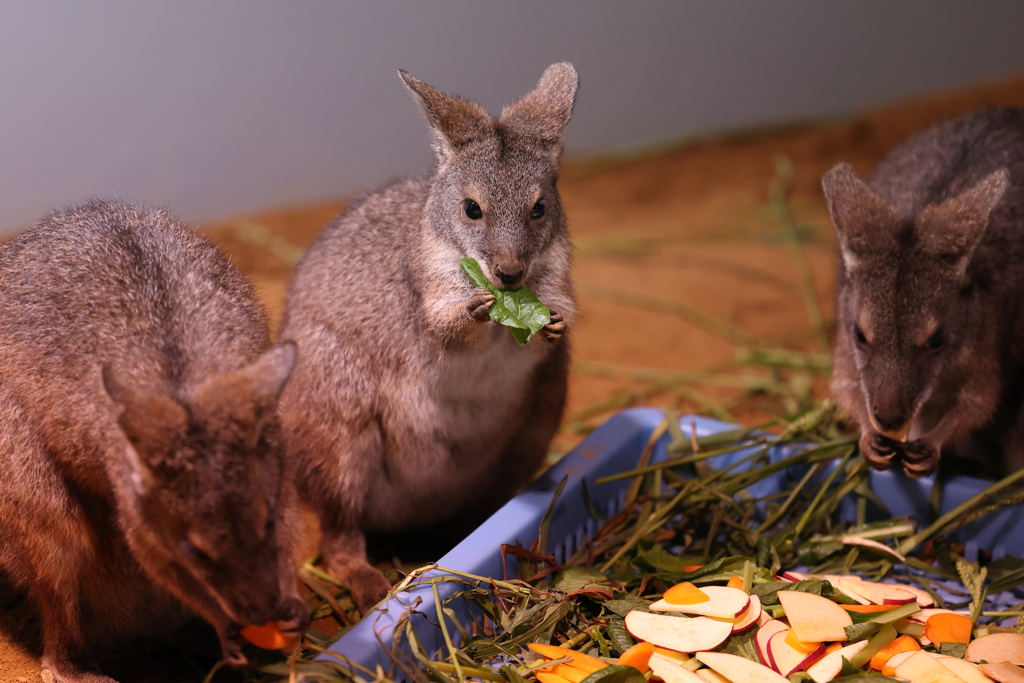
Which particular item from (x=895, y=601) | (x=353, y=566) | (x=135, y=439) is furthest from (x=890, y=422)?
(x=135, y=439)

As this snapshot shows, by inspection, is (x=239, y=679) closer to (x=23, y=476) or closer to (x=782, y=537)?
(x=23, y=476)

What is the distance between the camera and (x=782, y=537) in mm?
3484

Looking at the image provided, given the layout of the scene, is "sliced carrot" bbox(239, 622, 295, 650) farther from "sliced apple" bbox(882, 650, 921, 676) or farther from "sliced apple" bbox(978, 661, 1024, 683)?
"sliced apple" bbox(978, 661, 1024, 683)

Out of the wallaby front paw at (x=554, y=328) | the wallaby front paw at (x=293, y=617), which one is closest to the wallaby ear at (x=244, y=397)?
the wallaby front paw at (x=293, y=617)

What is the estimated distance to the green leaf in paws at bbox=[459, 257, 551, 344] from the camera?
2918 mm

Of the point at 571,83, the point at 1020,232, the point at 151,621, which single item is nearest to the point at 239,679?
the point at 151,621

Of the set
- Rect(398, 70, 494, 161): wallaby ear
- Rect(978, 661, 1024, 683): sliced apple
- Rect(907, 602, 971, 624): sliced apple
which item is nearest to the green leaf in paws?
Rect(398, 70, 494, 161): wallaby ear

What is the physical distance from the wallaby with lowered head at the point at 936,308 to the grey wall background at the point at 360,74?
6.10ft

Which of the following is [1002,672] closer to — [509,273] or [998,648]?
[998,648]

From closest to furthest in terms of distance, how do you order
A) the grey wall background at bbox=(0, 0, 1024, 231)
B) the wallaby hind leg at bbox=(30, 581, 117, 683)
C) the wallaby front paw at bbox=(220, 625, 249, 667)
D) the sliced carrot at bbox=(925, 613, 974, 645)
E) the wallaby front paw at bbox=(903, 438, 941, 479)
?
the wallaby front paw at bbox=(220, 625, 249, 667)
the wallaby hind leg at bbox=(30, 581, 117, 683)
the sliced carrot at bbox=(925, 613, 974, 645)
the wallaby front paw at bbox=(903, 438, 941, 479)
the grey wall background at bbox=(0, 0, 1024, 231)

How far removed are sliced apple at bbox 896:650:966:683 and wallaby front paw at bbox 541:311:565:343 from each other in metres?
1.51

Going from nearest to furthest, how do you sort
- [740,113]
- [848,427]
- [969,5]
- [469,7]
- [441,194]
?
1. [441,194]
2. [848,427]
3. [469,7]
4. [969,5]
5. [740,113]

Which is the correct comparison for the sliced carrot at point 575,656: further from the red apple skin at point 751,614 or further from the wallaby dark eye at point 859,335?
the wallaby dark eye at point 859,335

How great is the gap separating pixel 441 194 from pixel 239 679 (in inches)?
66.5
